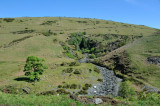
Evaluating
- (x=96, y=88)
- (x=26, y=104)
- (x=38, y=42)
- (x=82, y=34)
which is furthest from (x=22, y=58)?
(x=82, y=34)

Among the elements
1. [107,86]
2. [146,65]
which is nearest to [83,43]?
[146,65]

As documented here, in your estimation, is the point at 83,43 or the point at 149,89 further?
the point at 83,43

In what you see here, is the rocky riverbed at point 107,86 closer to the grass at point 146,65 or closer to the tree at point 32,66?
the grass at point 146,65

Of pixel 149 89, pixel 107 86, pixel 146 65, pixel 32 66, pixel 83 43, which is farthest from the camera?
pixel 83 43

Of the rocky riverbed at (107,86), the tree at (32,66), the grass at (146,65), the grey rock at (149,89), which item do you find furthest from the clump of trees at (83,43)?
the grey rock at (149,89)

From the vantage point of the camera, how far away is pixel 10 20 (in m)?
146

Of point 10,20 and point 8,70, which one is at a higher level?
point 10,20

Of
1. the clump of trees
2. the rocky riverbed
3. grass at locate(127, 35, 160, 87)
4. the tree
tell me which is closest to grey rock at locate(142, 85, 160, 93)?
grass at locate(127, 35, 160, 87)

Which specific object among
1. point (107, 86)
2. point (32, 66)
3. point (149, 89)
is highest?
point (32, 66)

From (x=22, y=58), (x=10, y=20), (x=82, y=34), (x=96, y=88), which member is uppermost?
(x=10, y=20)

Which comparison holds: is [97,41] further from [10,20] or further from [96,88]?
[10,20]

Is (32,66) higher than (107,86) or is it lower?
higher

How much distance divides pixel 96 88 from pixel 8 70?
24700mm

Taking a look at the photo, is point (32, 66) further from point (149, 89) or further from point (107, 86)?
point (149, 89)
